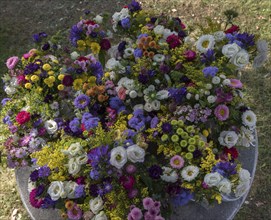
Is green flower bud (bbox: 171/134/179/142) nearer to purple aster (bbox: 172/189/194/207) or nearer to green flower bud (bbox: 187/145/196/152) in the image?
green flower bud (bbox: 187/145/196/152)

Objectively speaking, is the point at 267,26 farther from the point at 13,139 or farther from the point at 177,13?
the point at 13,139

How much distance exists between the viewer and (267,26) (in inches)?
192

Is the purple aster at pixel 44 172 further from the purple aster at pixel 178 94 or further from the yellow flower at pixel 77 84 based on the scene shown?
the purple aster at pixel 178 94

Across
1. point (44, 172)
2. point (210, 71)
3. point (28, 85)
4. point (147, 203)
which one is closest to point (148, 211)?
point (147, 203)

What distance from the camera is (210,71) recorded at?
8.54 ft

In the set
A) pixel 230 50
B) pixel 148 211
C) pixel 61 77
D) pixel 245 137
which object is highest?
pixel 61 77

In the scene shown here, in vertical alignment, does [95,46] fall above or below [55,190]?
above

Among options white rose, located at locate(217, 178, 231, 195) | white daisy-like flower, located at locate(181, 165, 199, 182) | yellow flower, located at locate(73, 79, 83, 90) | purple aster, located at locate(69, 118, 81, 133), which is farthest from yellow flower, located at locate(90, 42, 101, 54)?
white rose, located at locate(217, 178, 231, 195)

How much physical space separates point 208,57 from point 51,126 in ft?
4.05

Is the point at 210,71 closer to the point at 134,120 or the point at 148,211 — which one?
the point at 134,120

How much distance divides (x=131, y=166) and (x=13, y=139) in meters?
0.96

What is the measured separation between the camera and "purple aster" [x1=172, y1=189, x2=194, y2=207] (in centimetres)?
232

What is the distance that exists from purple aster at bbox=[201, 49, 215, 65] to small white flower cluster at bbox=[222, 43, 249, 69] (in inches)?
3.2

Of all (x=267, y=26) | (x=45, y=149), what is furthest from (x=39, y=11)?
(x=45, y=149)
